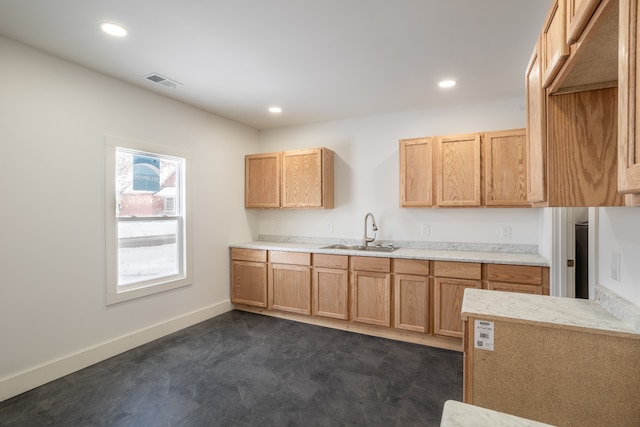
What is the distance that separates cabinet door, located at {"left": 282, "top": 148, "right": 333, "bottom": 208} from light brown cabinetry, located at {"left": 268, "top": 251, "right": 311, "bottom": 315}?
70 centimetres

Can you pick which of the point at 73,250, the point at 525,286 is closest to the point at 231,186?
the point at 73,250

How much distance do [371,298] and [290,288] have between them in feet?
3.39

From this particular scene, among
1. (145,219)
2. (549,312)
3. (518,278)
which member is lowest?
(518,278)

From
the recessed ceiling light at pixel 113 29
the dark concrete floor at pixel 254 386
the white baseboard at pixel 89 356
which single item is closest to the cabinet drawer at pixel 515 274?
the dark concrete floor at pixel 254 386

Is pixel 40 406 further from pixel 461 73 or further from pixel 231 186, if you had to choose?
pixel 461 73

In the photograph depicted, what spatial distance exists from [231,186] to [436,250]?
2.78 meters

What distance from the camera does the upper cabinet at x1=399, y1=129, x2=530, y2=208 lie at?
3090mm

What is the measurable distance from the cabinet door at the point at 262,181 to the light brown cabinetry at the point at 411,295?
1.91 m

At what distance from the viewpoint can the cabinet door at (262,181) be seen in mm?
4305

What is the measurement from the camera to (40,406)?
2.18 m

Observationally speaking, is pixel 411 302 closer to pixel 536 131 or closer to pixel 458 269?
pixel 458 269

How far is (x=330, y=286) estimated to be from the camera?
3.67 meters

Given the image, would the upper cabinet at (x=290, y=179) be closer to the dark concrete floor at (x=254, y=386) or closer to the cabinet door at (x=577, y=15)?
the dark concrete floor at (x=254, y=386)

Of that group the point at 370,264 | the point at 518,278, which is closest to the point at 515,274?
the point at 518,278
